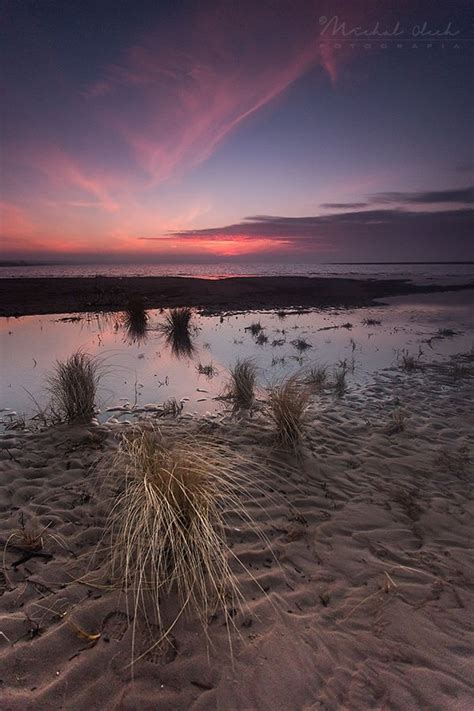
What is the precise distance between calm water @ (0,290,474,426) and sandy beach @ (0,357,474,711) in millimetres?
2848

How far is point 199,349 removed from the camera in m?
12.5

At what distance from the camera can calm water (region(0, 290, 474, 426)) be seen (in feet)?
27.0

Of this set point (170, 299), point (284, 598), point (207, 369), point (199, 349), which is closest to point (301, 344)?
point (199, 349)

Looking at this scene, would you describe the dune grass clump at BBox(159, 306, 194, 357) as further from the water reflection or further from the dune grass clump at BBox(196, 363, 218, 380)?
the dune grass clump at BBox(196, 363, 218, 380)

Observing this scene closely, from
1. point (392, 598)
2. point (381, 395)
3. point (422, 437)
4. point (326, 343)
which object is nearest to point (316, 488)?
point (392, 598)

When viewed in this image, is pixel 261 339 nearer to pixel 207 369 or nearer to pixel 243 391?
pixel 207 369

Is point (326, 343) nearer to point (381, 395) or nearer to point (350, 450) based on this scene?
point (381, 395)

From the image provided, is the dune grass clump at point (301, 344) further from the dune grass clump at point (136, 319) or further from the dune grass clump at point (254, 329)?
the dune grass clump at point (136, 319)

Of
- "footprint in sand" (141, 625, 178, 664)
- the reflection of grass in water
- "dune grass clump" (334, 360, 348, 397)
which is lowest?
"footprint in sand" (141, 625, 178, 664)

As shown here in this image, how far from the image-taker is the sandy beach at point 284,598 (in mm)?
2471

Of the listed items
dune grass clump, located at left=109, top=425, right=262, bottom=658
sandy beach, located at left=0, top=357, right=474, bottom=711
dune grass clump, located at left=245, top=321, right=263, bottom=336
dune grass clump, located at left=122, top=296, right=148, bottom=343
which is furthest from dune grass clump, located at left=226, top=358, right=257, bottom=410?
dune grass clump, located at left=122, top=296, right=148, bottom=343

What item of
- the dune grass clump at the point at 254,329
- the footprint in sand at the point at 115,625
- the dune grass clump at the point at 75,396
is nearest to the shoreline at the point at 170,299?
the dune grass clump at the point at 254,329

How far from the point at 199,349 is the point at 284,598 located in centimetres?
973

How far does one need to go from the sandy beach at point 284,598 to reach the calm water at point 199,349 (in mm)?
2848
